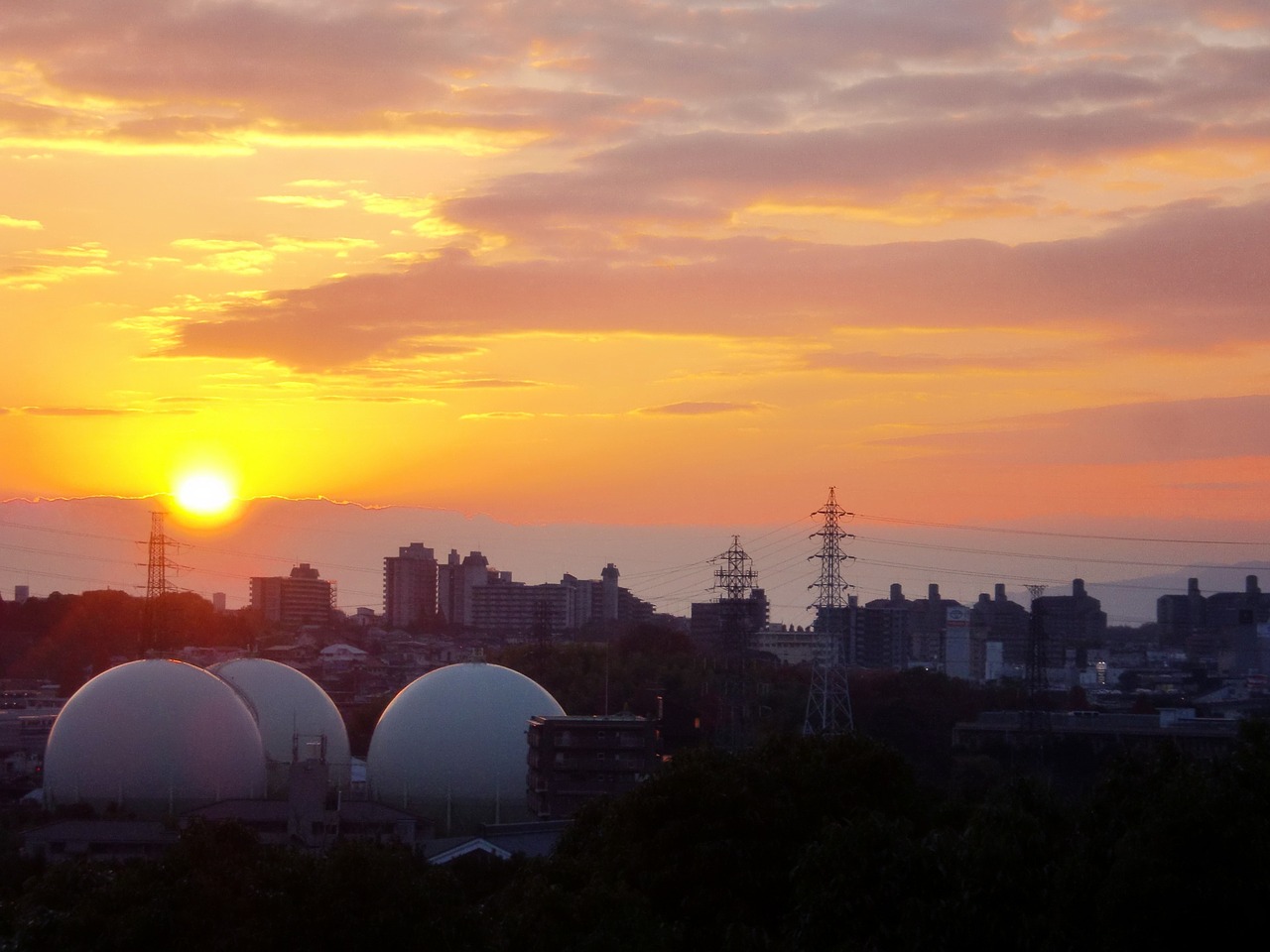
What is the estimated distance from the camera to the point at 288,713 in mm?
44281

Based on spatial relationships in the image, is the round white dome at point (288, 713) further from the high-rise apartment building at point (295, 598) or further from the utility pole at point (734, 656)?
the high-rise apartment building at point (295, 598)

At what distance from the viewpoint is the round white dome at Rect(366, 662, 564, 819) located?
4012 cm

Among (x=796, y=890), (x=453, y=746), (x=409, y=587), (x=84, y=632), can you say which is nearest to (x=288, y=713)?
(x=453, y=746)

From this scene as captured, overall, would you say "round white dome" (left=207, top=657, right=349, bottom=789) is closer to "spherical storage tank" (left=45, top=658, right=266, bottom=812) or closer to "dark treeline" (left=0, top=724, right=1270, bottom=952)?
"spherical storage tank" (left=45, top=658, right=266, bottom=812)

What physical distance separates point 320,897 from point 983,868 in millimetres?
5602

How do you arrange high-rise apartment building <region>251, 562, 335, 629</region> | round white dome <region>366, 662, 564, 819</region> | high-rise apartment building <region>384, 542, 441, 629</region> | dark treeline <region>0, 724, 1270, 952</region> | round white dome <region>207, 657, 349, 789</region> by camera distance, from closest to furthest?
dark treeline <region>0, 724, 1270, 952</region> → round white dome <region>366, 662, 564, 819</region> → round white dome <region>207, 657, 349, 789</region> → high-rise apartment building <region>251, 562, 335, 629</region> → high-rise apartment building <region>384, 542, 441, 629</region>

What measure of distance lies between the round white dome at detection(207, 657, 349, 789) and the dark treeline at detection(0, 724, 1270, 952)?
86.8ft

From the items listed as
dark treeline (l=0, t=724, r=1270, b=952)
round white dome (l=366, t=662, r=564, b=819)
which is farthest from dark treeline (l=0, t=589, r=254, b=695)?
dark treeline (l=0, t=724, r=1270, b=952)

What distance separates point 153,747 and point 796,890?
27.3 meters

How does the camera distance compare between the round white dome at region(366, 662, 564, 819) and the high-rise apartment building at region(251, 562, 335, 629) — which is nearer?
the round white dome at region(366, 662, 564, 819)

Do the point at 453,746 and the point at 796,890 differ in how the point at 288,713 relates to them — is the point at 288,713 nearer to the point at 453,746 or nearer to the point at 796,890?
the point at 453,746

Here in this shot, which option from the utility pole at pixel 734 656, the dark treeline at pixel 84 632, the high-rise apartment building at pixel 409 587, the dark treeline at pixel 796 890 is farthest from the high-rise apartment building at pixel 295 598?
the dark treeline at pixel 796 890

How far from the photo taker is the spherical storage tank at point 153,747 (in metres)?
38.1

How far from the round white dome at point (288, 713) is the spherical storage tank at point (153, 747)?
2.77m
